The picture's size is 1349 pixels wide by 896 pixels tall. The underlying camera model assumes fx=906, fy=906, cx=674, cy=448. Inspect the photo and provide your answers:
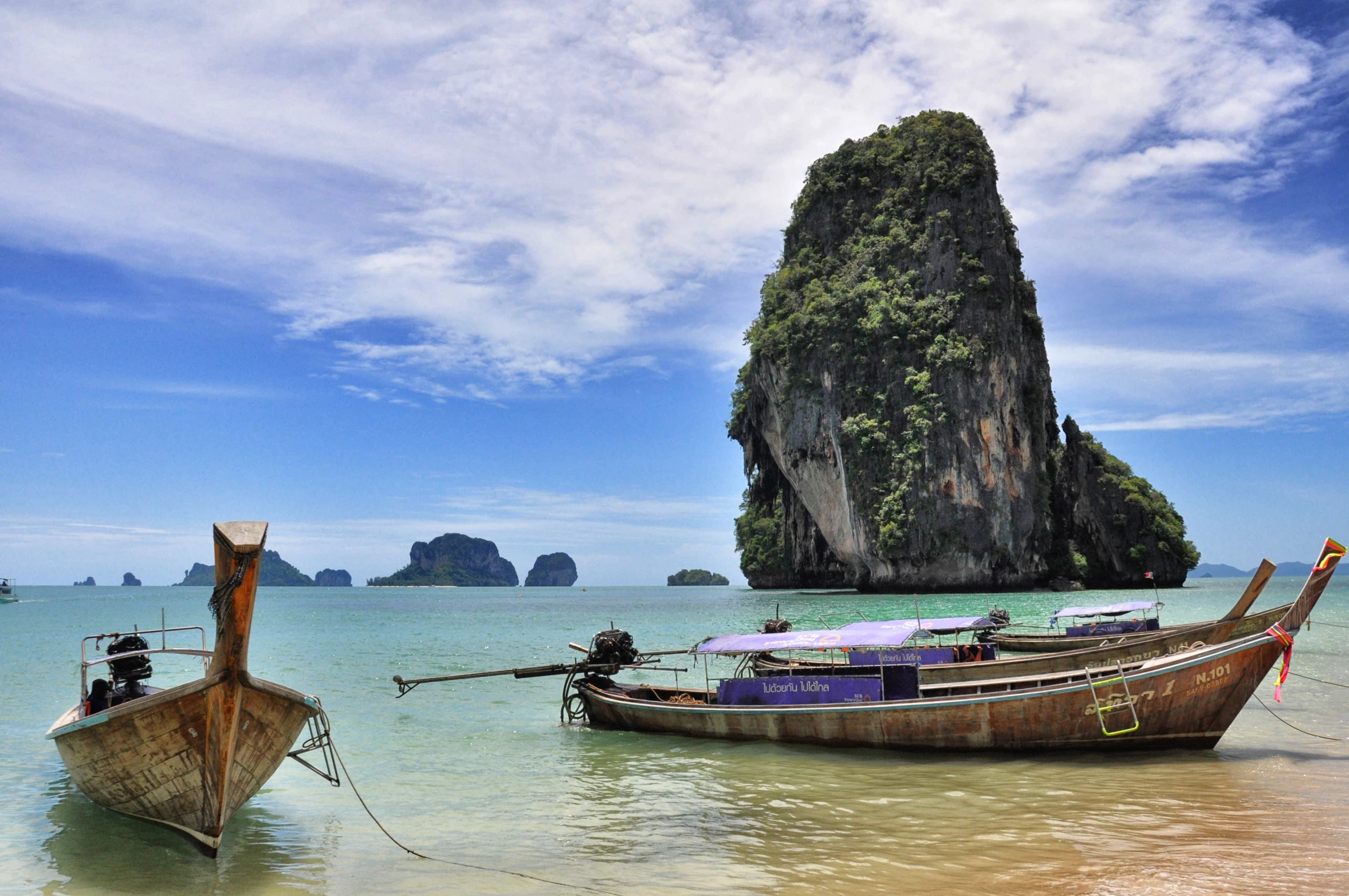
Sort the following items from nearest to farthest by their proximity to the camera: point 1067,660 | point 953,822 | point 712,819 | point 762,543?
point 953,822
point 712,819
point 1067,660
point 762,543

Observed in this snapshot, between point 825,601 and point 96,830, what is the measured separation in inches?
1754

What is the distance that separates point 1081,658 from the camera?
57.3ft

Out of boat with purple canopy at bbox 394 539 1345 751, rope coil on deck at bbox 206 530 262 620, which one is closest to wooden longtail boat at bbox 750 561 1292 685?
boat with purple canopy at bbox 394 539 1345 751

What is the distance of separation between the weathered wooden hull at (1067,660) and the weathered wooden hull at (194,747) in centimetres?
903

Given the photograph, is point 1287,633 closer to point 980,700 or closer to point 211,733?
point 980,700

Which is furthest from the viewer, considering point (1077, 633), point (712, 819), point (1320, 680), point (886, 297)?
point (886, 297)

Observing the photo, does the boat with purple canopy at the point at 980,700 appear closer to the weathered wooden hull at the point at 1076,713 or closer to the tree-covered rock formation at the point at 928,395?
the weathered wooden hull at the point at 1076,713

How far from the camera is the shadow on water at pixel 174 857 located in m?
8.03

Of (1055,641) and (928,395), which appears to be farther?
(928,395)

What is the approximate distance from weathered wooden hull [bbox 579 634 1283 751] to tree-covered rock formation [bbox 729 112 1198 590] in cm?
4578

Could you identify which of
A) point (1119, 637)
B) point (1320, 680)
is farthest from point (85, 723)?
point (1320, 680)

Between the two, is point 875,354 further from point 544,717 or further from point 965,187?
point 544,717

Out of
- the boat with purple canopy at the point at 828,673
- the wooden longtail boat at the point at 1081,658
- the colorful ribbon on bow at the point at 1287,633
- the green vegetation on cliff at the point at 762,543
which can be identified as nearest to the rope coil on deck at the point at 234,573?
the boat with purple canopy at the point at 828,673

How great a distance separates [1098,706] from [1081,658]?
20.6 feet
